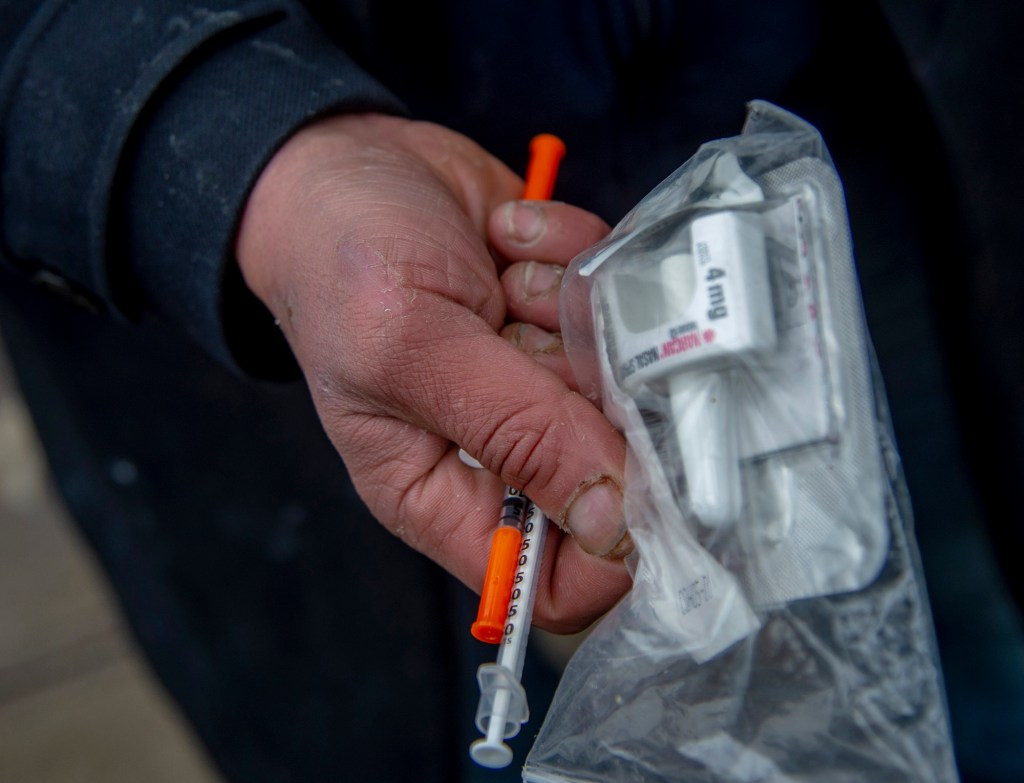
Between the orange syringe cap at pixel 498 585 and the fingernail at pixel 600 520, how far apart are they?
0.18ft

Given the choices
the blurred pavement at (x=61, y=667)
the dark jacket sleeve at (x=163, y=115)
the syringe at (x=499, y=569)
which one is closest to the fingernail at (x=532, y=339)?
the syringe at (x=499, y=569)

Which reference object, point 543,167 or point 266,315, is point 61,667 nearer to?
point 266,315

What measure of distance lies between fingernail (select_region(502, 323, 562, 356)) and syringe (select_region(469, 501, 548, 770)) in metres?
0.14

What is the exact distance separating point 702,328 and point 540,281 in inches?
10.4

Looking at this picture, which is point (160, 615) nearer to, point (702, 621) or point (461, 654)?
point (461, 654)

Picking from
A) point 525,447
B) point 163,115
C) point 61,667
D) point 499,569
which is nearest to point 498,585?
point 499,569

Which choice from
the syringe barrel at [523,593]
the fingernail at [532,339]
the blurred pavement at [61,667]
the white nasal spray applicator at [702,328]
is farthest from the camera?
the blurred pavement at [61,667]

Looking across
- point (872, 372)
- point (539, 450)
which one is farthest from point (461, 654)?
point (872, 372)

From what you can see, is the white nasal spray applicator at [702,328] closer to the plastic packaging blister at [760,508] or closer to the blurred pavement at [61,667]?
the plastic packaging blister at [760,508]

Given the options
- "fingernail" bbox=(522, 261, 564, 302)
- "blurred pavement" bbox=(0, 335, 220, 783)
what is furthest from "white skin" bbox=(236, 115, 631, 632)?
"blurred pavement" bbox=(0, 335, 220, 783)

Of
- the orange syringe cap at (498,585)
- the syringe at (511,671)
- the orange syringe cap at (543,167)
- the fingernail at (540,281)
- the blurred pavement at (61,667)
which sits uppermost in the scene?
the orange syringe cap at (543,167)

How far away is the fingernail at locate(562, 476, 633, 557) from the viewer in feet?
2.01

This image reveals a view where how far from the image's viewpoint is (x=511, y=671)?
60 cm

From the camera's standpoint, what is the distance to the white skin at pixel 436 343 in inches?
25.0
